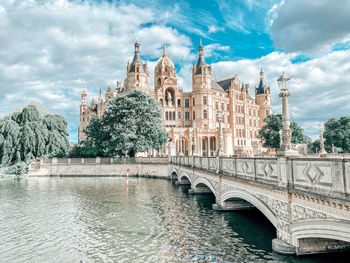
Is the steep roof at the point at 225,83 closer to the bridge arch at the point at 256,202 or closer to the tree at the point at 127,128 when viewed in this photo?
the tree at the point at 127,128

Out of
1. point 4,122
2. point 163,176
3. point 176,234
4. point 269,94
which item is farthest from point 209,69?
point 176,234

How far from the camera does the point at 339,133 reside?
59.6 meters

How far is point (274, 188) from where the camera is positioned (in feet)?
29.8

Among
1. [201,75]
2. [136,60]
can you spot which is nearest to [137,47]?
[136,60]

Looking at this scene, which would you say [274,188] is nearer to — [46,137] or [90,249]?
[90,249]

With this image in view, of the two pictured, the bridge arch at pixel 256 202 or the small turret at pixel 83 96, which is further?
the small turret at pixel 83 96

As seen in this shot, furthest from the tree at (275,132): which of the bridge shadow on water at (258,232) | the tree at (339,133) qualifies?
the bridge shadow on water at (258,232)

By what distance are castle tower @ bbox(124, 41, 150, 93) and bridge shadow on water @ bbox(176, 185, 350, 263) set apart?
51.9 metres

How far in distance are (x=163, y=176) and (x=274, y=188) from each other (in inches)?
1196

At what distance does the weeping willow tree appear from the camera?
135 feet

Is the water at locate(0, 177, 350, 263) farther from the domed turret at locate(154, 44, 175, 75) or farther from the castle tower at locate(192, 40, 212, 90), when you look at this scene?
the domed turret at locate(154, 44, 175, 75)

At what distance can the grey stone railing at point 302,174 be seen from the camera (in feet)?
20.6

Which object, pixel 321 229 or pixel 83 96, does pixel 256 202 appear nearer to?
pixel 321 229

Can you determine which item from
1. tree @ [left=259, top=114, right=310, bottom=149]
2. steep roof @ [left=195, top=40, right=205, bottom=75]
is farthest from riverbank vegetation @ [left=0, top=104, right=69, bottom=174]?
tree @ [left=259, top=114, right=310, bottom=149]
